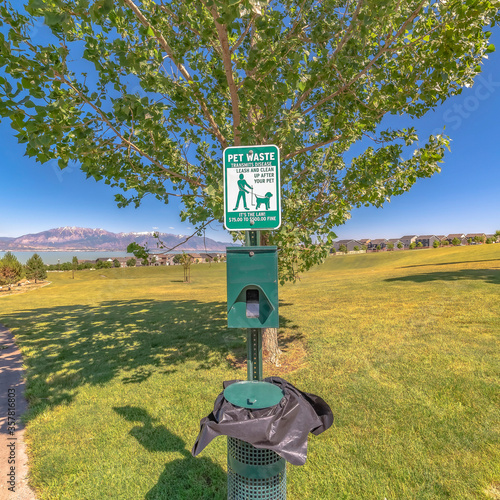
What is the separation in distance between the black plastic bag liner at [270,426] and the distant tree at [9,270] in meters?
30.8

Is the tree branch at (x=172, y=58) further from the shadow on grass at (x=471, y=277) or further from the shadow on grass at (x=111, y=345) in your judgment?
the shadow on grass at (x=471, y=277)

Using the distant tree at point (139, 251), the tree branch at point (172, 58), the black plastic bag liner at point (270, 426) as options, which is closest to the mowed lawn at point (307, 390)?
the black plastic bag liner at point (270, 426)

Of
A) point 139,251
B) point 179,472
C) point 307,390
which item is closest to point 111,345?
point 139,251

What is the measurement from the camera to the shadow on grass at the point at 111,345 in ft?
20.2

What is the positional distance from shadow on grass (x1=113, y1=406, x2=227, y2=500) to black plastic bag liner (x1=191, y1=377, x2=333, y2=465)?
1.50 m

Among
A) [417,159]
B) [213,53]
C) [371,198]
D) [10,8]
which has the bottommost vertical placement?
[371,198]

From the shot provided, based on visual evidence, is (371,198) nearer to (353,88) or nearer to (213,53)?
(353,88)

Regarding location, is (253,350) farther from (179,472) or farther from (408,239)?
(408,239)

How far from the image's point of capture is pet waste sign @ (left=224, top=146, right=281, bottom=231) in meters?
2.62

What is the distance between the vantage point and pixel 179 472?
3381 mm

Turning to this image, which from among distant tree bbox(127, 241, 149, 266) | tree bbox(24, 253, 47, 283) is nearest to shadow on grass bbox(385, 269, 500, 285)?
distant tree bbox(127, 241, 149, 266)

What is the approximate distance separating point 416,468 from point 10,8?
817 centimetres

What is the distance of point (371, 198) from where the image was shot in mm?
6262

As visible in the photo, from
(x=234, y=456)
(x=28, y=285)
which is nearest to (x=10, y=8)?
(x=234, y=456)
